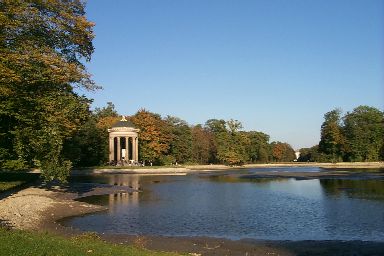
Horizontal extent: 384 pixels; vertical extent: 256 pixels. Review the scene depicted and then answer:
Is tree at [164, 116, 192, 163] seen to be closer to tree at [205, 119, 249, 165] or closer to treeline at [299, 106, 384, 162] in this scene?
tree at [205, 119, 249, 165]

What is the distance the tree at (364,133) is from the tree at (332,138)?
220 centimetres

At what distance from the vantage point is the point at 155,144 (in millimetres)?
95312

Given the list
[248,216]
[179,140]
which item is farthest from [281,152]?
[248,216]

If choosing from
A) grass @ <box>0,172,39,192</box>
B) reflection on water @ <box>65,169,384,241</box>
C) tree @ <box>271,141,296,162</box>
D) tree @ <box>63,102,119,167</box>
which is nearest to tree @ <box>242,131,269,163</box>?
tree @ <box>271,141,296,162</box>

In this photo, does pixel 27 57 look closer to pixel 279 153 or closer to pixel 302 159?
pixel 279 153

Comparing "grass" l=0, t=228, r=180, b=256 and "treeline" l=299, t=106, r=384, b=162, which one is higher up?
"treeline" l=299, t=106, r=384, b=162

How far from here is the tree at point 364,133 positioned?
120 metres

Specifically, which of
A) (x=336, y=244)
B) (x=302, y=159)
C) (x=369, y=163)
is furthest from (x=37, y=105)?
(x=302, y=159)

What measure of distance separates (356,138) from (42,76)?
10927 cm

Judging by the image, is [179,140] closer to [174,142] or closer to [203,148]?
[174,142]

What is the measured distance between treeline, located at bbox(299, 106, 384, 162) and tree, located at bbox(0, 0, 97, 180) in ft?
342

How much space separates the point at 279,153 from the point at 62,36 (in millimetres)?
142050

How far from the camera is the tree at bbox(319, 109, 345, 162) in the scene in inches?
4860

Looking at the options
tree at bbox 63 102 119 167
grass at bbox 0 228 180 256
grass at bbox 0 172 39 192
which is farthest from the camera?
tree at bbox 63 102 119 167
